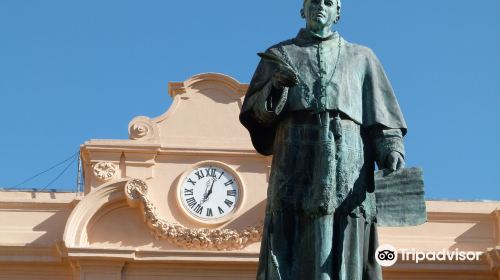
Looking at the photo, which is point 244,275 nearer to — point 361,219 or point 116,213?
point 116,213

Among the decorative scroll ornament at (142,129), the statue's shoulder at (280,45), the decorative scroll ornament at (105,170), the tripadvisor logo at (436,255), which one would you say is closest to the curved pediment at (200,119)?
the decorative scroll ornament at (142,129)

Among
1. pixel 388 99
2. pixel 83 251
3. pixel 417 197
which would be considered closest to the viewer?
pixel 417 197

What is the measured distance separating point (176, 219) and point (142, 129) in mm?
1431

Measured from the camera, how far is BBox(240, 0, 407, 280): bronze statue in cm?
575

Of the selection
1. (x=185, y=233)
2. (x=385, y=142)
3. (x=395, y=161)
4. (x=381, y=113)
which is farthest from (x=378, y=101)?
(x=185, y=233)

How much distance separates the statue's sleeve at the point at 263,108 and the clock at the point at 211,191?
49.7 feet

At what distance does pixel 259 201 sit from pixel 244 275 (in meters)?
1.14

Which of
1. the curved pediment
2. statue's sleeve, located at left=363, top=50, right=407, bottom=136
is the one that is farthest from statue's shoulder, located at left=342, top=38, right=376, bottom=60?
the curved pediment

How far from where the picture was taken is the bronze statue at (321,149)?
226 inches

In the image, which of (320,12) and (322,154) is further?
(320,12)

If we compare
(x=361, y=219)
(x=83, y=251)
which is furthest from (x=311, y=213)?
(x=83, y=251)

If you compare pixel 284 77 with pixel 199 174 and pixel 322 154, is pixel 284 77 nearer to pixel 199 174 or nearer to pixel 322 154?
pixel 322 154

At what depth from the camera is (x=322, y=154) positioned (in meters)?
5.82

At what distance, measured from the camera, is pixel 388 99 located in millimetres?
6086
